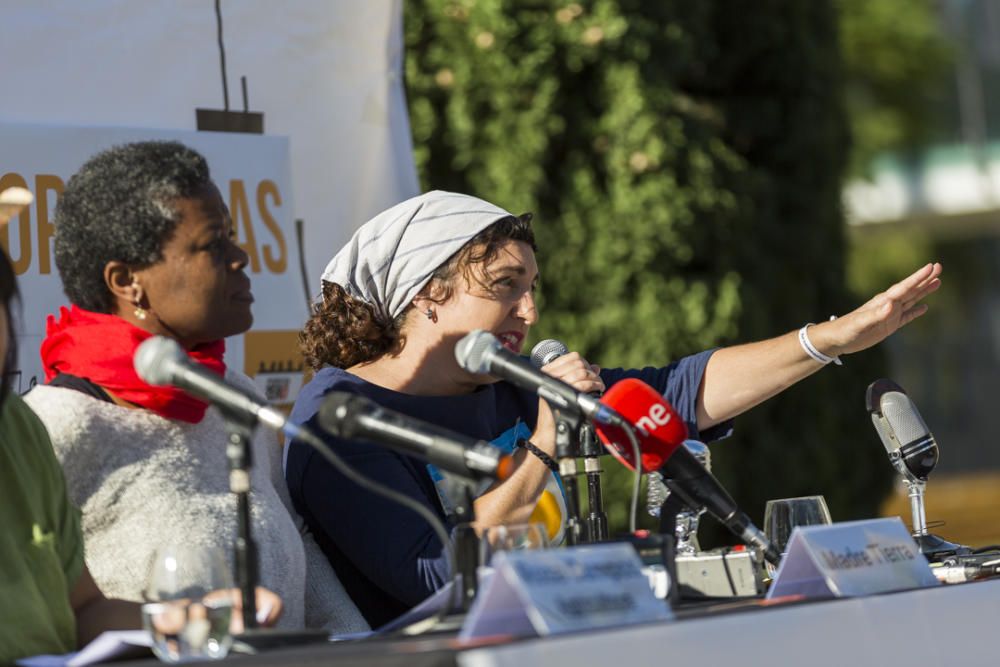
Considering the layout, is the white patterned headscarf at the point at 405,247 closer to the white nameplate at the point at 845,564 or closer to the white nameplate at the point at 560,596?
the white nameplate at the point at 845,564

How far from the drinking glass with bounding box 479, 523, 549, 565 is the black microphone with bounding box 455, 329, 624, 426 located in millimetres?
256

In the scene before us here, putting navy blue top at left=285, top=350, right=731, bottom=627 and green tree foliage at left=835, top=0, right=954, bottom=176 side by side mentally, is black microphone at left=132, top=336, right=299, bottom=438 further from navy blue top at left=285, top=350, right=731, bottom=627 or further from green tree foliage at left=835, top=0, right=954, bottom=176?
green tree foliage at left=835, top=0, right=954, bottom=176

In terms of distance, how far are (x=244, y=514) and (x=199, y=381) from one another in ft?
0.66

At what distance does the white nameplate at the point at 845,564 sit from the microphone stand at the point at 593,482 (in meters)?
0.49

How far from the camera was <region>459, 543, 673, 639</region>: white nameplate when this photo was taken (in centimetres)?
194

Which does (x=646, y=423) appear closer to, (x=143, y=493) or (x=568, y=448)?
(x=568, y=448)

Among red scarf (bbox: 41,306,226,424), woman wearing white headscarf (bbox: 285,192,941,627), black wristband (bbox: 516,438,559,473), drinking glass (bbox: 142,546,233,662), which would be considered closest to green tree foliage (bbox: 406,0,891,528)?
woman wearing white headscarf (bbox: 285,192,941,627)

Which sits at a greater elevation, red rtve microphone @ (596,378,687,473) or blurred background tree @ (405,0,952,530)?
blurred background tree @ (405,0,952,530)

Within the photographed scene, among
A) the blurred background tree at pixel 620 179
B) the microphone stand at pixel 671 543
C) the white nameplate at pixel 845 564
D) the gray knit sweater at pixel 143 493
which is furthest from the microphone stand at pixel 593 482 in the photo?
the blurred background tree at pixel 620 179

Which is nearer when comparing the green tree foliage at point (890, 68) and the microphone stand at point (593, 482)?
the microphone stand at point (593, 482)

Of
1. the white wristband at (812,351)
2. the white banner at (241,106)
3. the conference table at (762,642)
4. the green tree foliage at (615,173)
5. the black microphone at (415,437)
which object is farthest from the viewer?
the green tree foliage at (615,173)

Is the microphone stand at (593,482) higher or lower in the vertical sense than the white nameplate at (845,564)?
higher

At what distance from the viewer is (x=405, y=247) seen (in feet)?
11.6

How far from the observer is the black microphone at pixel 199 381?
7.09 ft
